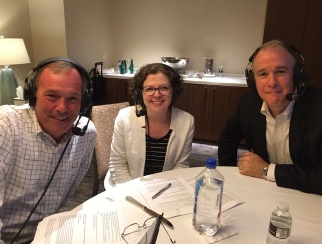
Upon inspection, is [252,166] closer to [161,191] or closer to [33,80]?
[161,191]

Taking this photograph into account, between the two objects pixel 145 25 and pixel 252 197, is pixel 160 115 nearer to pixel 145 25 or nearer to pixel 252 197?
pixel 252 197

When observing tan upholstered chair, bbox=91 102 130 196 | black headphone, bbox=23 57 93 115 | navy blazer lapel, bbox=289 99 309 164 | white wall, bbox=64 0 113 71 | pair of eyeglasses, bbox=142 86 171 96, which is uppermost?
white wall, bbox=64 0 113 71

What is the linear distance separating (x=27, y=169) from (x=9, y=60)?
2.10 m

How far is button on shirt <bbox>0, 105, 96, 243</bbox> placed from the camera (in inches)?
39.0

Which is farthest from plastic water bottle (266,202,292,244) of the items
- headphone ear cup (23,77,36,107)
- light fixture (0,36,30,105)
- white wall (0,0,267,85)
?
white wall (0,0,267,85)

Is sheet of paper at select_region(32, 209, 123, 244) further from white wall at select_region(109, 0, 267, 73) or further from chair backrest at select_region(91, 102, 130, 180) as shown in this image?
white wall at select_region(109, 0, 267, 73)

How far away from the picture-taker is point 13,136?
39.0 inches

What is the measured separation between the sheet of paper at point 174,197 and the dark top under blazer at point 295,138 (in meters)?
0.31

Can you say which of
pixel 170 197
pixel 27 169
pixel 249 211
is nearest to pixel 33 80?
pixel 27 169

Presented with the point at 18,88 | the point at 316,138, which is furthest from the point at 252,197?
the point at 18,88

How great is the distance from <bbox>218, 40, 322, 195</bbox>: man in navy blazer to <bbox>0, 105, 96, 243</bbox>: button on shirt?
2.68 feet

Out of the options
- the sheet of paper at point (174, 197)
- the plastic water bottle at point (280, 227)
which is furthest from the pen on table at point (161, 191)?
the plastic water bottle at point (280, 227)

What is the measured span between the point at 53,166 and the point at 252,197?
82 centimetres

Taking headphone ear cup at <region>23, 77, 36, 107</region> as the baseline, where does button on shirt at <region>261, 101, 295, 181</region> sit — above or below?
below
